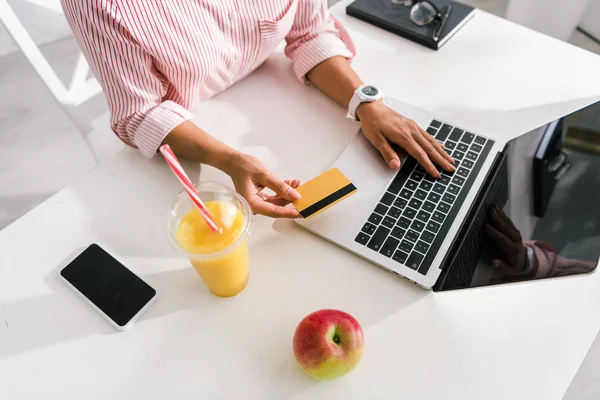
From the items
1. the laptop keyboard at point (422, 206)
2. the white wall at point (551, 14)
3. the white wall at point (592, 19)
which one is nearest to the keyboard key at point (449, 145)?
the laptop keyboard at point (422, 206)

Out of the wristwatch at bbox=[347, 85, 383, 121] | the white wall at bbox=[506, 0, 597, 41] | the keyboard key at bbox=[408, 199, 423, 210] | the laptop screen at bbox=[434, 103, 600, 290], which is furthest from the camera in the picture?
the white wall at bbox=[506, 0, 597, 41]

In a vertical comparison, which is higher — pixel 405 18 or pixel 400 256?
pixel 405 18

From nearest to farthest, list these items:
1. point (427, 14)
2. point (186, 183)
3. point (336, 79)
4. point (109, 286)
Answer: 1. point (186, 183)
2. point (109, 286)
3. point (336, 79)
4. point (427, 14)

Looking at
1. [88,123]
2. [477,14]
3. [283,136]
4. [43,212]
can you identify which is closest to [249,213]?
[283,136]

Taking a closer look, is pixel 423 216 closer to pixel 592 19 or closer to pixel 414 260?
pixel 414 260

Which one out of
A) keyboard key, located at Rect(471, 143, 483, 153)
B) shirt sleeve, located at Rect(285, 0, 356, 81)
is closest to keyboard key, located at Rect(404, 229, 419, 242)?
keyboard key, located at Rect(471, 143, 483, 153)

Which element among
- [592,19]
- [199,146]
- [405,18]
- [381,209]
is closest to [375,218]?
[381,209]

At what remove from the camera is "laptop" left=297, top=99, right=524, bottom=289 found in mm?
734

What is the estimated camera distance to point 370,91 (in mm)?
925

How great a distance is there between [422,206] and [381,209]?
7 cm

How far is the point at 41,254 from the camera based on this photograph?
0.77 m

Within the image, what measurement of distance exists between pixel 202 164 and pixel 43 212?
0.28 meters

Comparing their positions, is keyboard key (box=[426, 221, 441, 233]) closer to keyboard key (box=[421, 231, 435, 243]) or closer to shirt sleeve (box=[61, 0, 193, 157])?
keyboard key (box=[421, 231, 435, 243])

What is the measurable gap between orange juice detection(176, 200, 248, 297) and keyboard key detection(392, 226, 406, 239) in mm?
236
